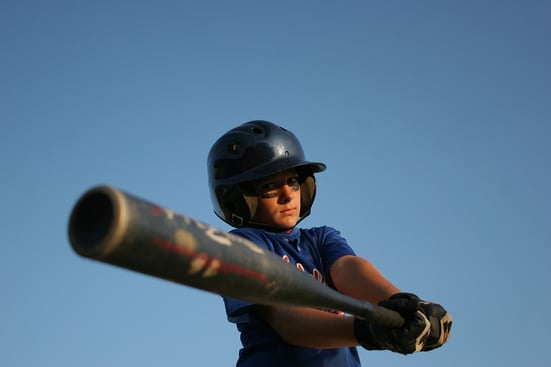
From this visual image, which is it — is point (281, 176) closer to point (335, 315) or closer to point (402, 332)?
point (335, 315)

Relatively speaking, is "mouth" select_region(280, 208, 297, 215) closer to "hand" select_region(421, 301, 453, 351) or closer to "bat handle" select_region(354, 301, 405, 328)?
"hand" select_region(421, 301, 453, 351)

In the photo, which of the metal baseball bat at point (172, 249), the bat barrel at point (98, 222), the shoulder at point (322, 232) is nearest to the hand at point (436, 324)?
the metal baseball bat at point (172, 249)

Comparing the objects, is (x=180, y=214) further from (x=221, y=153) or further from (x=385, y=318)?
(x=221, y=153)

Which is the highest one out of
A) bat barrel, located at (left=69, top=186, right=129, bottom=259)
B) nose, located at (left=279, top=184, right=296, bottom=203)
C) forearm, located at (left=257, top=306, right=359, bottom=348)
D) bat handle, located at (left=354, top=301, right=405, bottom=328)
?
nose, located at (left=279, top=184, right=296, bottom=203)

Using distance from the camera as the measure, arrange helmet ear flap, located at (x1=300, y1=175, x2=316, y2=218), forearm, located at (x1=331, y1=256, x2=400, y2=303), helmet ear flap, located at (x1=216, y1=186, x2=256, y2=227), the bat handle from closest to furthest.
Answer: the bat handle, forearm, located at (x1=331, y1=256, x2=400, y2=303), helmet ear flap, located at (x1=216, y1=186, x2=256, y2=227), helmet ear flap, located at (x1=300, y1=175, x2=316, y2=218)

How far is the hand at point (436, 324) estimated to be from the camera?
450cm

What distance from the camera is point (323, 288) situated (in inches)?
141

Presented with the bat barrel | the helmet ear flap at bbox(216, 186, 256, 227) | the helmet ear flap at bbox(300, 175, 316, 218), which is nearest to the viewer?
the bat barrel

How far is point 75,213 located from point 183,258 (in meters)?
0.44

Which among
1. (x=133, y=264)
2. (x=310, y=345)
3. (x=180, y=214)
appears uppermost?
(x=180, y=214)

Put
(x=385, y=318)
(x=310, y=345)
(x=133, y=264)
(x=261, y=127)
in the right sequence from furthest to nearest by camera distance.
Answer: (x=261, y=127) < (x=310, y=345) < (x=385, y=318) < (x=133, y=264)

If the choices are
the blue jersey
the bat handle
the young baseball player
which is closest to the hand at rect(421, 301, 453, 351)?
the young baseball player

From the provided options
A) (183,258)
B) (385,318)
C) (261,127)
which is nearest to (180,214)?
(183,258)

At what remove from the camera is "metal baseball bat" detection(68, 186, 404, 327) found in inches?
95.6
